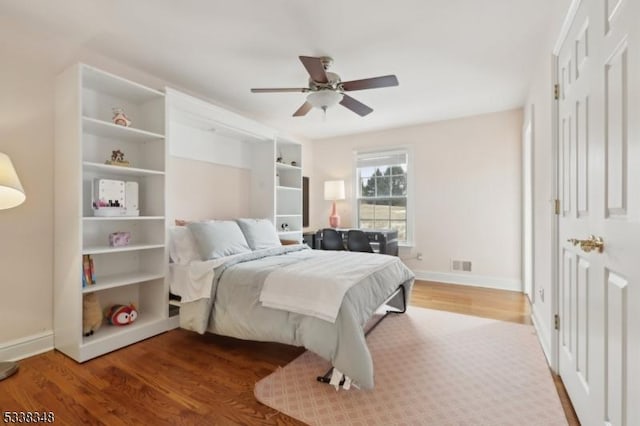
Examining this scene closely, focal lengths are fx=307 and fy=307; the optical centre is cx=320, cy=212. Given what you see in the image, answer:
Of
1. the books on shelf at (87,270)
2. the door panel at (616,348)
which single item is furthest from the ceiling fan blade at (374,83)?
the books on shelf at (87,270)

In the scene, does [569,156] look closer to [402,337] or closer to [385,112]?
[402,337]

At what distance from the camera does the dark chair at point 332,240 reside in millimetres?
4883

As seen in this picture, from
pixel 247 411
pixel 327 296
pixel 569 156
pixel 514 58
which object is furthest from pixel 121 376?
pixel 514 58

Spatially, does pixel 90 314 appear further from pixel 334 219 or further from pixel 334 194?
pixel 334 194

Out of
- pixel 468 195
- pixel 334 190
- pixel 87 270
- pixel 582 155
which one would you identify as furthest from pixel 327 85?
pixel 468 195

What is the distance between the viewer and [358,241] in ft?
15.4

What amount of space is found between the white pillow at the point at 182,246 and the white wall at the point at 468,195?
3416mm

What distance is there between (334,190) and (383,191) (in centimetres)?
87

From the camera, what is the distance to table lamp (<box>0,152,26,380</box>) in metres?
1.93

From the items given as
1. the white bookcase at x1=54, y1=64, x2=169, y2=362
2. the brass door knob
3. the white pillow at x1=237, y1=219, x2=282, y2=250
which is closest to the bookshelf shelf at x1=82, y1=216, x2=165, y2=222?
the white bookcase at x1=54, y1=64, x2=169, y2=362

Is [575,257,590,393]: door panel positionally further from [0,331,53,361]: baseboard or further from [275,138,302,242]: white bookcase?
[0,331,53,361]: baseboard

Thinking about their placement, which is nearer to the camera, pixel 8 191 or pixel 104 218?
pixel 8 191

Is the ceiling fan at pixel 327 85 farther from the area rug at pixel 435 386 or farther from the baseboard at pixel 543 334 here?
the baseboard at pixel 543 334

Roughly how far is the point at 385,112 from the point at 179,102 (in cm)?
272
